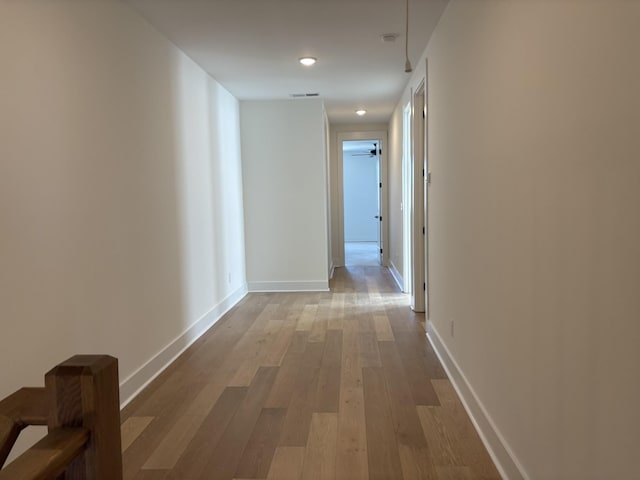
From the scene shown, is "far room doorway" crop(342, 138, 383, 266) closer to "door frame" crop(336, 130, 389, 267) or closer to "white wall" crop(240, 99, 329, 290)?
"door frame" crop(336, 130, 389, 267)

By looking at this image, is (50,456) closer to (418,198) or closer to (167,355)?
(167,355)

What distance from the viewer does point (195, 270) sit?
4.30 m

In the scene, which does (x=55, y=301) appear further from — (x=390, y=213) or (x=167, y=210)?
(x=390, y=213)

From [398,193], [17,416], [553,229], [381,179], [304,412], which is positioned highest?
[381,179]

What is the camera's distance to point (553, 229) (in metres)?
1.56

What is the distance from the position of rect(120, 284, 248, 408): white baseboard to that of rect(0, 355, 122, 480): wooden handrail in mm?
2234

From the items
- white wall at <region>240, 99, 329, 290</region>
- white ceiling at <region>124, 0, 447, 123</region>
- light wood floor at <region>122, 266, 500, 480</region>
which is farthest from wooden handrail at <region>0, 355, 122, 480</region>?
white wall at <region>240, 99, 329, 290</region>

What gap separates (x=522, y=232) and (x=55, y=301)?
2107 mm

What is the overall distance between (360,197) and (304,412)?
34.9 ft

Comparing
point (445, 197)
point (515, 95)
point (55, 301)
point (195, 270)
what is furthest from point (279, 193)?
point (515, 95)

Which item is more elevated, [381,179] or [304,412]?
[381,179]

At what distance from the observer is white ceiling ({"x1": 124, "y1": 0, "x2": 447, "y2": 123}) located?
3.12 meters

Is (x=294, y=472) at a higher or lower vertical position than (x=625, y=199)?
lower

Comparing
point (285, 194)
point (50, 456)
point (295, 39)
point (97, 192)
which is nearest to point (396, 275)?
point (285, 194)
